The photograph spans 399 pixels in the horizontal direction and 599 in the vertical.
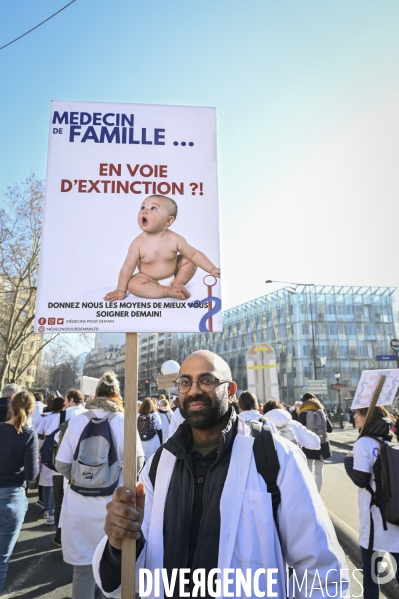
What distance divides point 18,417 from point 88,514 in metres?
1.27

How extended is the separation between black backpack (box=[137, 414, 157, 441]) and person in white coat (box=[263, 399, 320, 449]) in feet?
6.60

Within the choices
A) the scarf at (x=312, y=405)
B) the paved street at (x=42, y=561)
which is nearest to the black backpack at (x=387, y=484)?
the paved street at (x=42, y=561)

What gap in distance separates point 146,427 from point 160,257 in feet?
18.2

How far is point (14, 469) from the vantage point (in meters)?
4.14

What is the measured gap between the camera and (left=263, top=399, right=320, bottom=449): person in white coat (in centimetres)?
641

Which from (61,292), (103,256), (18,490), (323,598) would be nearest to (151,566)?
(323,598)

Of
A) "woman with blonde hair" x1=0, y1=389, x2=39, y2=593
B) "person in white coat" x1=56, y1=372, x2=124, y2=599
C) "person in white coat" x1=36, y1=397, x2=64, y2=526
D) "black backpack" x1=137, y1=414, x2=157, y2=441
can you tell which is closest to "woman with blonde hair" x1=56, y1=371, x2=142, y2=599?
"person in white coat" x1=56, y1=372, x2=124, y2=599

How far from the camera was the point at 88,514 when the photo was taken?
370 centimetres

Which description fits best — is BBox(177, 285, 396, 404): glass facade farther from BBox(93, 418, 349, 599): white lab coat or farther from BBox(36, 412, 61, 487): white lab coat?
BBox(93, 418, 349, 599): white lab coat

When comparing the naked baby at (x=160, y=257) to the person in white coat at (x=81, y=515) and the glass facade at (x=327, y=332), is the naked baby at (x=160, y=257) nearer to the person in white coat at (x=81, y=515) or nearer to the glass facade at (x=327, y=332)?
the person in white coat at (x=81, y=515)

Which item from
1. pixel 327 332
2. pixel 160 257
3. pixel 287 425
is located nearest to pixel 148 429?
pixel 287 425

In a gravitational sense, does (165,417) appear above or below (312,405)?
below

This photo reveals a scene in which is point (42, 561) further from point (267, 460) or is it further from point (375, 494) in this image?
point (267, 460)

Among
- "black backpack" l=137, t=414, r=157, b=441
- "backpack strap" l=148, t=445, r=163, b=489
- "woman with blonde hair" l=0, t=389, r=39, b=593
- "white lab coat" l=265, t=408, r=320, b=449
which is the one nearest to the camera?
"backpack strap" l=148, t=445, r=163, b=489
